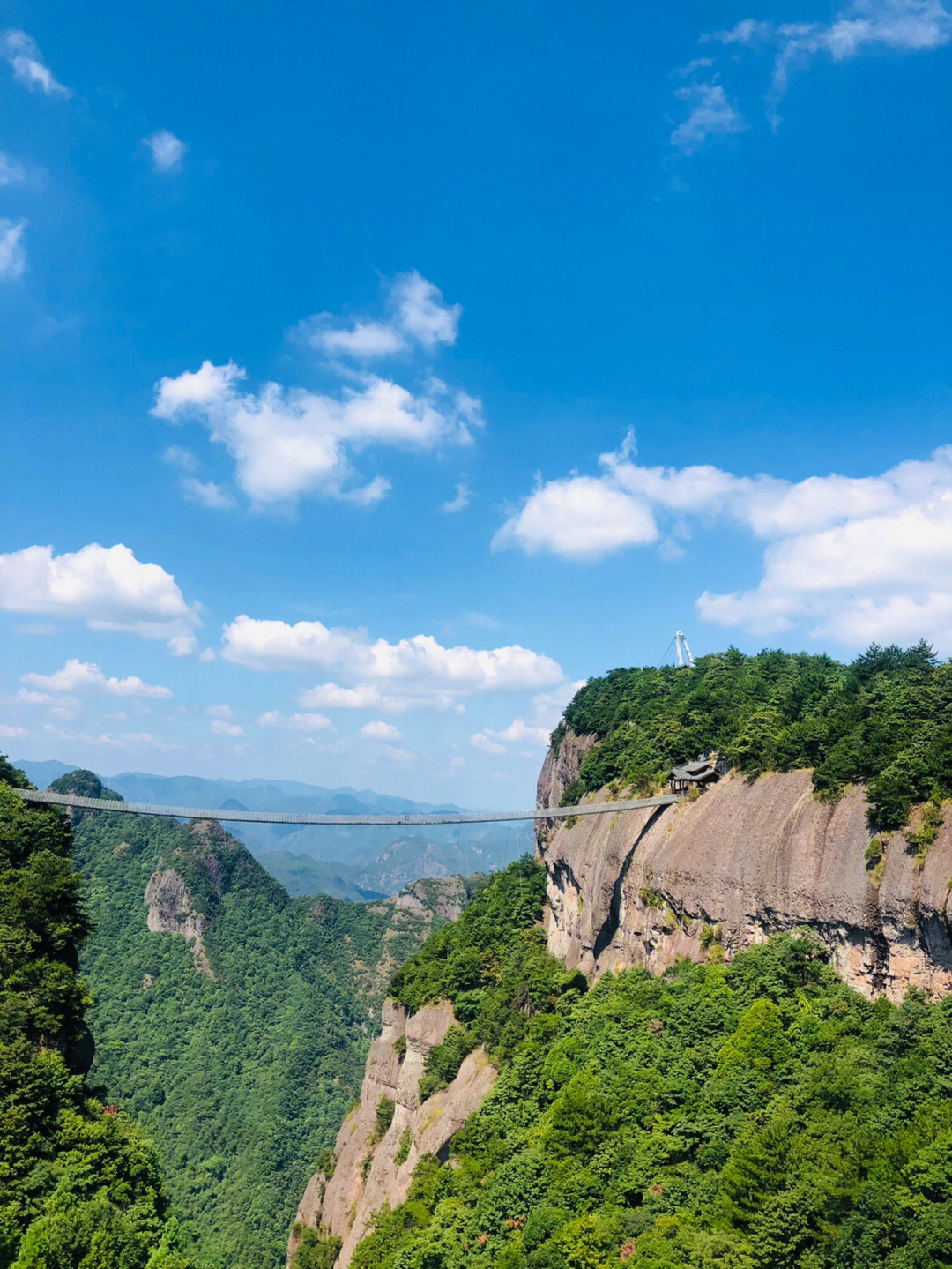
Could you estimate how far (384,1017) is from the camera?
189 feet

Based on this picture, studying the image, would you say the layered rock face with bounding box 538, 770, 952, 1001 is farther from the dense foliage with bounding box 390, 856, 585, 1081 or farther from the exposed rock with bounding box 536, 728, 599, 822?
the exposed rock with bounding box 536, 728, 599, 822

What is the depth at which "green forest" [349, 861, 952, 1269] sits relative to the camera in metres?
17.7

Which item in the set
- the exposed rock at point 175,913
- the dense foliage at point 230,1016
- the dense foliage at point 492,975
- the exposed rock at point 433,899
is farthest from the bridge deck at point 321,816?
the exposed rock at point 433,899

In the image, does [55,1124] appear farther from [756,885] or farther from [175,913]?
[175,913]

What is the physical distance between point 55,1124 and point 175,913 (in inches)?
4069

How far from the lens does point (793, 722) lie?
3650 cm

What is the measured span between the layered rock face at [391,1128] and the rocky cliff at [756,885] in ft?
31.0

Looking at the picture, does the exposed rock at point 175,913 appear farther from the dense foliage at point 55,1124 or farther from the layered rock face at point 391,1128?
the dense foliage at point 55,1124

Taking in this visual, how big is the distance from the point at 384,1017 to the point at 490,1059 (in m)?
20.3

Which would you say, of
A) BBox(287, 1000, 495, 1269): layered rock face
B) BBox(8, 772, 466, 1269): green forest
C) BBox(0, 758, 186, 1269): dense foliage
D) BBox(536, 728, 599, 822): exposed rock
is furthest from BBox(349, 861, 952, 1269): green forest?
BBox(8, 772, 466, 1269): green forest

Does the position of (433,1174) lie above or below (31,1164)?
below

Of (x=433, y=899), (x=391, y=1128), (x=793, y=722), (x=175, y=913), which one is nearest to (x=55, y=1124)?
(x=391, y=1128)

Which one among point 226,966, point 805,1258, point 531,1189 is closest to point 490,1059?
point 531,1189

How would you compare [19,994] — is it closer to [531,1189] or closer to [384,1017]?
[531,1189]
